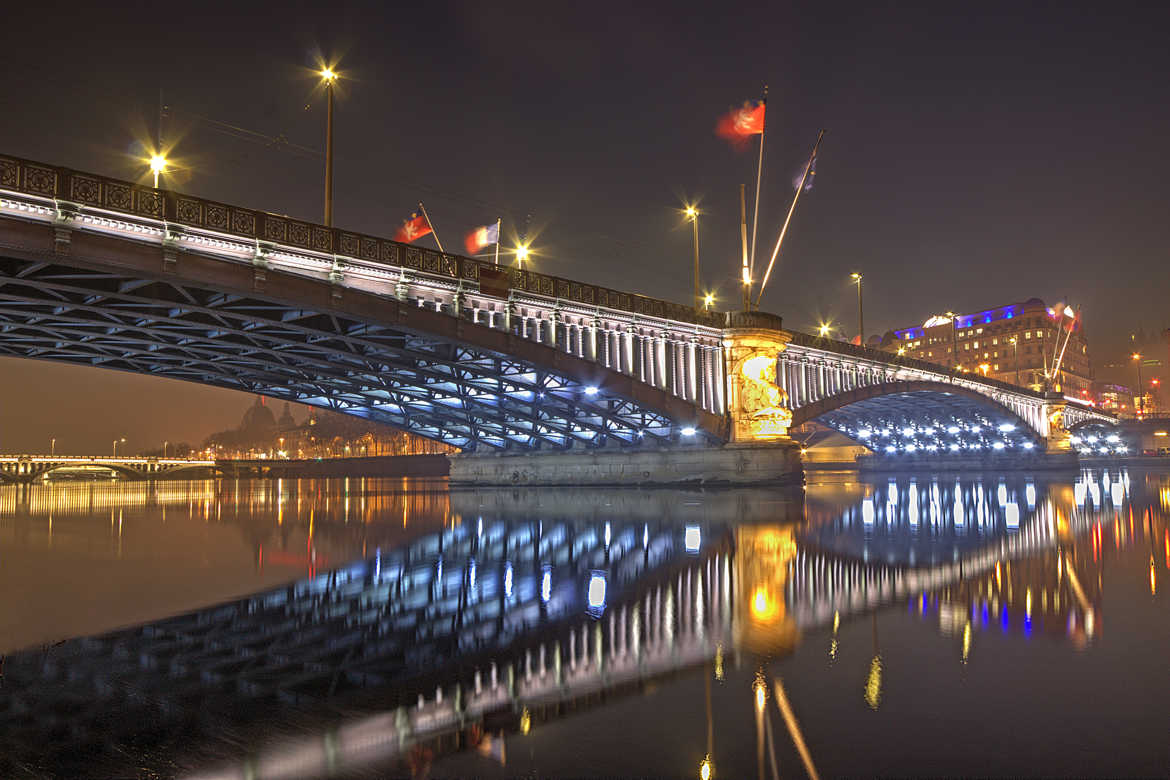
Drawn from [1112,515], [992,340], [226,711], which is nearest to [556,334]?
[1112,515]

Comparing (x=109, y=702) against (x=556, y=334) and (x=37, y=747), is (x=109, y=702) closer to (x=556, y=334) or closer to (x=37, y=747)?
(x=37, y=747)

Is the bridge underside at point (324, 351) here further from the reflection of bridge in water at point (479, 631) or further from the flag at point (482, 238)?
the reflection of bridge in water at point (479, 631)

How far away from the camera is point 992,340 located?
17962 centimetres

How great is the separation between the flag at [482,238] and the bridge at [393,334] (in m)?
2.72

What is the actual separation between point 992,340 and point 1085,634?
646 ft

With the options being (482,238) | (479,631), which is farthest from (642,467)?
(479,631)

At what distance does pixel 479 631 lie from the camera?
27.9 feet

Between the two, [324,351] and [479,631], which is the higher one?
[324,351]

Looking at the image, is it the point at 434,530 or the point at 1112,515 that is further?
the point at 1112,515

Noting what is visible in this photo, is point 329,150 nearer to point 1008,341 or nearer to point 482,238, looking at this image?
point 482,238

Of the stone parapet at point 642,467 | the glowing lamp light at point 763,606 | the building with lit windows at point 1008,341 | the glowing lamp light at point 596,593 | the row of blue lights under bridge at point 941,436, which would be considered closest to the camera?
the glowing lamp light at point 763,606

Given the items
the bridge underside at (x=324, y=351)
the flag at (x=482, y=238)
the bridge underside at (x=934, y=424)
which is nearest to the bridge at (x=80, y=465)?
the bridge underside at (x=324, y=351)

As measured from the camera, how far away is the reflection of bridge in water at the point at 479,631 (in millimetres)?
5652

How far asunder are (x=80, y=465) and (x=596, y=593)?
161 m
